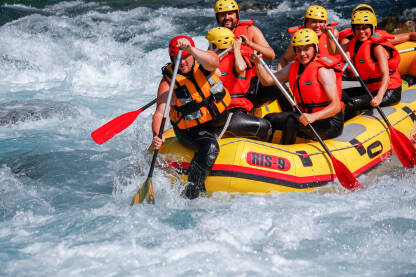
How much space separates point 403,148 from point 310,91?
4.34ft

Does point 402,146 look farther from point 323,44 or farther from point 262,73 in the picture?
point 262,73

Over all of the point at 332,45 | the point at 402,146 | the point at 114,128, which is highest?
the point at 332,45

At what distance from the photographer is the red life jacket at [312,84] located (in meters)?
4.84

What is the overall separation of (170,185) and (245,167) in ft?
2.49

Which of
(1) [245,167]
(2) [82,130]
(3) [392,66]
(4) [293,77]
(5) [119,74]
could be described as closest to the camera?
(1) [245,167]

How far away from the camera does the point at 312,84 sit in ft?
15.9

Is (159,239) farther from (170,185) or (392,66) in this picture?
(392,66)

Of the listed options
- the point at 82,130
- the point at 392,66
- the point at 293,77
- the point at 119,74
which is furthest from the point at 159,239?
the point at 119,74

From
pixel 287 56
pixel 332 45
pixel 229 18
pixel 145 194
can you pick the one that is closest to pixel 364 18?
pixel 332 45

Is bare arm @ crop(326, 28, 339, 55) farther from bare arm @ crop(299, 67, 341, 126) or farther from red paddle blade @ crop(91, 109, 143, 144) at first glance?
red paddle blade @ crop(91, 109, 143, 144)

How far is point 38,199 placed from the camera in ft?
17.4

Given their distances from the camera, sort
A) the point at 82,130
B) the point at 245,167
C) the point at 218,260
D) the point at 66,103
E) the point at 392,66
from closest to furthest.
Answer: the point at 218,260
the point at 245,167
the point at 392,66
the point at 82,130
the point at 66,103

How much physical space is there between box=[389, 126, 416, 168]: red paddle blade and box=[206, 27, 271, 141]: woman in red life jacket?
4.91 ft

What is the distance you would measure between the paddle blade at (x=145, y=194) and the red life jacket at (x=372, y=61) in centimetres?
293
